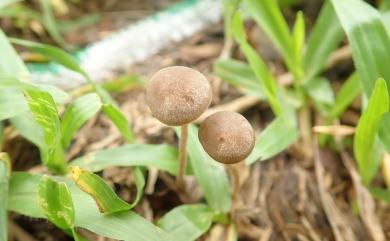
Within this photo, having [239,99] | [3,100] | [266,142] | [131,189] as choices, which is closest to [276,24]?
[239,99]

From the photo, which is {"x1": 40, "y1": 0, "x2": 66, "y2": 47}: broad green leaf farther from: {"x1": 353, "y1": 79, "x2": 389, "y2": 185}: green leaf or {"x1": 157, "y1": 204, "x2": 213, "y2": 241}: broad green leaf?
{"x1": 353, "y1": 79, "x2": 389, "y2": 185}: green leaf

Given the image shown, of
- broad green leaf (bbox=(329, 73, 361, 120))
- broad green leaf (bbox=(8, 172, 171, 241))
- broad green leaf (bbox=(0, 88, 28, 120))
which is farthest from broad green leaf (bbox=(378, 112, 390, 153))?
broad green leaf (bbox=(0, 88, 28, 120))

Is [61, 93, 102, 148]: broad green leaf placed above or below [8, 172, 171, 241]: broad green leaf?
above

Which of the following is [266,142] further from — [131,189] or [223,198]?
[131,189]

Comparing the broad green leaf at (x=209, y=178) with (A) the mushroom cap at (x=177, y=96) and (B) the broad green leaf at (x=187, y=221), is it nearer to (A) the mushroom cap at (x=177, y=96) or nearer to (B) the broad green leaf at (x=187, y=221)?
(B) the broad green leaf at (x=187, y=221)

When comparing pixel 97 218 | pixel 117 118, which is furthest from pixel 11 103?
pixel 97 218

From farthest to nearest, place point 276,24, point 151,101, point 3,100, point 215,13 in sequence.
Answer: point 215,13 → point 276,24 → point 3,100 → point 151,101
